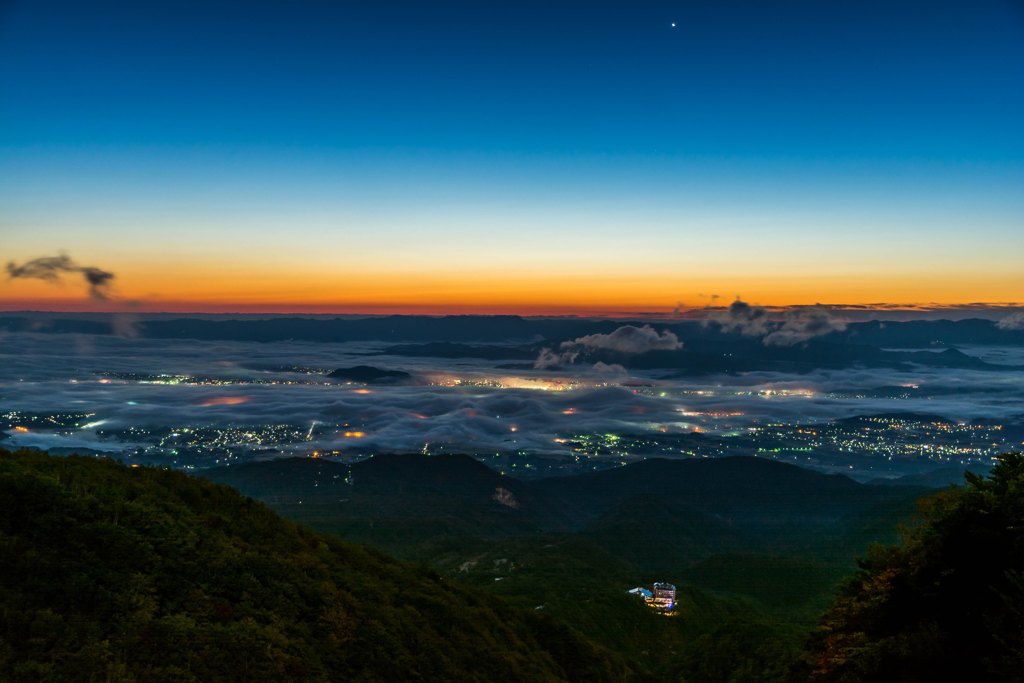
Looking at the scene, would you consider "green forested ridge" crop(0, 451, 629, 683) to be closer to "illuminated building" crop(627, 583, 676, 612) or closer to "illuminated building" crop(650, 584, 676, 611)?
"illuminated building" crop(627, 583, 676, 612)

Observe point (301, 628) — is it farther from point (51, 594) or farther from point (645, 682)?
point (645, 682)

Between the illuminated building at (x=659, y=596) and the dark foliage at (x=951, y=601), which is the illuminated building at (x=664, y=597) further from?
the dark foliage at (x=951, y=601)

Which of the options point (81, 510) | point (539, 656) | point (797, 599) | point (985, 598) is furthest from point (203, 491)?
point (797, 599)

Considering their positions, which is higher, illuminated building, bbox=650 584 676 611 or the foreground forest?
the foreground forest

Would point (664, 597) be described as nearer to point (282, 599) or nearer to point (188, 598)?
point (282, 599)

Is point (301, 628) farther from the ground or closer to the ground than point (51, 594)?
closer to the ground

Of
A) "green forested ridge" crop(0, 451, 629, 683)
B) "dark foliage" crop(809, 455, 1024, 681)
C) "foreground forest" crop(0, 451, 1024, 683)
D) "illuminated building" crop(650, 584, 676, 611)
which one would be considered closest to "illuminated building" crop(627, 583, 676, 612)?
"illuminated building" crop(650, 584, 676, 611)

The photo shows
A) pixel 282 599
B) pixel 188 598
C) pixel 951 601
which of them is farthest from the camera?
pixel 282 599

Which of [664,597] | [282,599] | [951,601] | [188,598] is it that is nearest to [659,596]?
[664,597]

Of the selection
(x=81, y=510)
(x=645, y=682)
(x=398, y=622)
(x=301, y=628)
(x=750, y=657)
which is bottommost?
(x=750, y=657)
